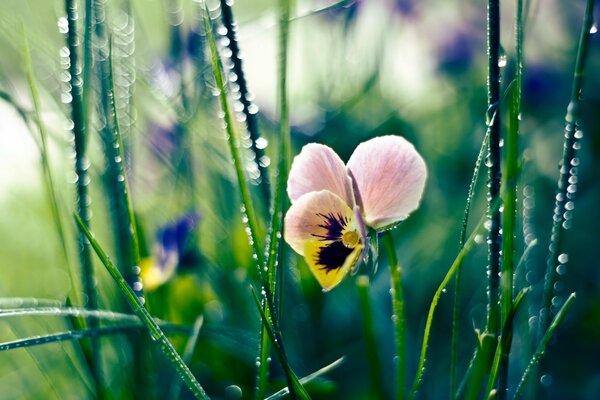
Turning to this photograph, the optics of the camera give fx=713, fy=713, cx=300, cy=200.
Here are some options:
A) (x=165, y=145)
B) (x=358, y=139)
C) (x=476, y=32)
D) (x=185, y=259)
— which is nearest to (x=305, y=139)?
(x=358, y=139)

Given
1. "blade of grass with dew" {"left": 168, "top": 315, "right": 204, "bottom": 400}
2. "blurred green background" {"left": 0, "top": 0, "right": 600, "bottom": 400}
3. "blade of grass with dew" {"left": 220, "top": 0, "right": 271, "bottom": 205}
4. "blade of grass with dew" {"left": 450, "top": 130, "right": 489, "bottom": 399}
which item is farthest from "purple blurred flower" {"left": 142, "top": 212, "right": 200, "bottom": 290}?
"blade of grass with dew" {"left": 450, "top": 130, "right": 489, "bottom": 399}

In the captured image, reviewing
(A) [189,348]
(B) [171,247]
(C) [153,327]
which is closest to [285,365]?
(C) [153,327]

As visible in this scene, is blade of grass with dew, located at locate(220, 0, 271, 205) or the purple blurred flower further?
the purple blurred flower

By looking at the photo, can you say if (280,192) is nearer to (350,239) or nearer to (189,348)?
(350,239)

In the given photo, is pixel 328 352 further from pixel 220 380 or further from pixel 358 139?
pixel 358 139

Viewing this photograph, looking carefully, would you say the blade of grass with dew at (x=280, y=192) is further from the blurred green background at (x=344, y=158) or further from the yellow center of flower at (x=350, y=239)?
the blurred green background at (x=344, y=158)

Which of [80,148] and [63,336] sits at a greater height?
[80,148]

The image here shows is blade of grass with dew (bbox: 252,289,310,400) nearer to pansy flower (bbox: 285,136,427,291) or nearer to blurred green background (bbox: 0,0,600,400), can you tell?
pansy flower (bbox: 285,136,427,291)
